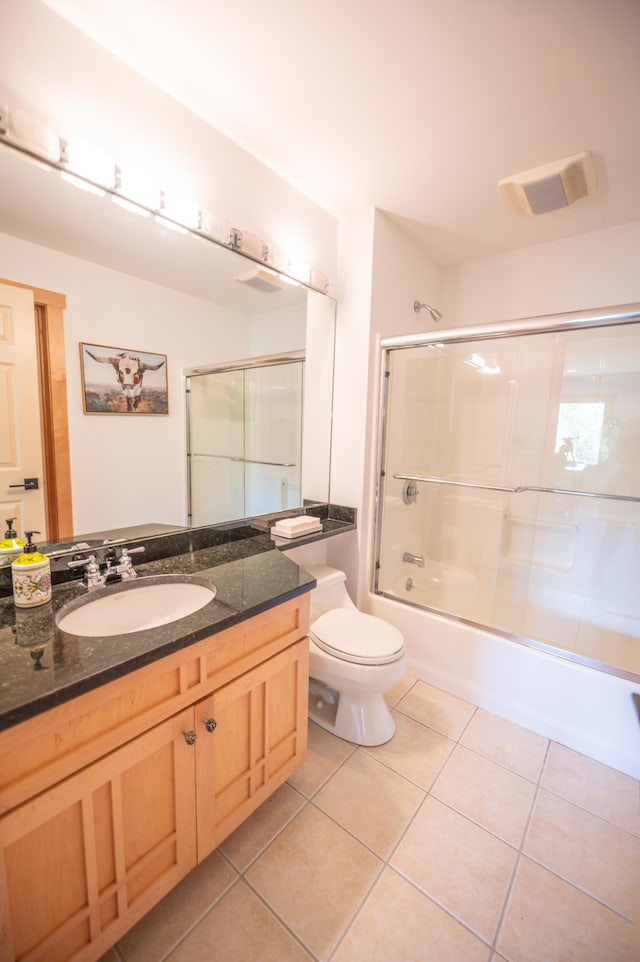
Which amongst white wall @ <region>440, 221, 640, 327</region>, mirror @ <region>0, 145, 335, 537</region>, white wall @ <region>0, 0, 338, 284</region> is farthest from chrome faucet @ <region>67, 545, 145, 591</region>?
white wall @ <region>440, 221, 640, 327</region>

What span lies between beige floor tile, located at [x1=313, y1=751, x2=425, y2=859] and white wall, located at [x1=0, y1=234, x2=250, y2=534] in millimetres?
1155

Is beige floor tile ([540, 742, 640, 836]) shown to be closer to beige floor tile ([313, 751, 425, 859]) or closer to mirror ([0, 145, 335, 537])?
beige floor tile ([313, 751, 425, 859])

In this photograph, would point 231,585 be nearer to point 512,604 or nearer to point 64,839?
point 64,839

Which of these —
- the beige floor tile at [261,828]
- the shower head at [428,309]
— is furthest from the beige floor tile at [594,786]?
the shower head at [428,309]

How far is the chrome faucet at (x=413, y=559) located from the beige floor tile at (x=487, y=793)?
3.37 ft

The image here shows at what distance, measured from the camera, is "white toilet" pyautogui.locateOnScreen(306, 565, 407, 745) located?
1487 mm

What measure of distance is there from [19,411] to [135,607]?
0.67 m

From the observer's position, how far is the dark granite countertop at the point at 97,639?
694 mm

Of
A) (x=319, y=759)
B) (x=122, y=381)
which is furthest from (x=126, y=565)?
(x=319, y=759)

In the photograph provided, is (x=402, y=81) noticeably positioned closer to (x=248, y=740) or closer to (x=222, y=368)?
(x=222, y=368)

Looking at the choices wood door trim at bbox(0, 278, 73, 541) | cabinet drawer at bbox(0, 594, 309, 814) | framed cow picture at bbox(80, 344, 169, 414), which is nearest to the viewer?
cabinet drawer at bbox(0, 594, 309, 814)

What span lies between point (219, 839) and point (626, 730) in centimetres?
155

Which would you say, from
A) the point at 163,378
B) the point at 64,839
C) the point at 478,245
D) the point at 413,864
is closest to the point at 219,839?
the point at 64,839

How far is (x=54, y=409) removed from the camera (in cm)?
119
